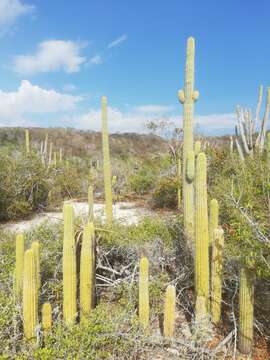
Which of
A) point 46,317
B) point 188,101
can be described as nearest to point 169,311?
point 46,317

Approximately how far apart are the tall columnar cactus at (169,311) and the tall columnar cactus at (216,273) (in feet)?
1.95

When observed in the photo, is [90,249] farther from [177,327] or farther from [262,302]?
[262,302]

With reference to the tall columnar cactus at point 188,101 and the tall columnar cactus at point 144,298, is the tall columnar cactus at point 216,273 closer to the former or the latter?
the tall columnar cactus at point 144,298

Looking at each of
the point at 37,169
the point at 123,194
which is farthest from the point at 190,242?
the point at 123,194

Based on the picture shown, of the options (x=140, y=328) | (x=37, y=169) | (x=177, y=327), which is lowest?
(x=177, y=327)

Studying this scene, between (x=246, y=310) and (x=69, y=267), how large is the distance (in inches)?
78.1

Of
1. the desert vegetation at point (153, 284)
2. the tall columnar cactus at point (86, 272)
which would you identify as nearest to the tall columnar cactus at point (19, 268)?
the desert vegetation at point (153, 284)

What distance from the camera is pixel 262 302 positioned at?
387 cm

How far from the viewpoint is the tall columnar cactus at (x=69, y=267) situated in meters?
3.67

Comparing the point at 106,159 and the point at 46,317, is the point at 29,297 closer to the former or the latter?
the point at 46,317

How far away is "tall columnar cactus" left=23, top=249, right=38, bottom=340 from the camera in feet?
11.2

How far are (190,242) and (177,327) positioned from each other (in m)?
1.24

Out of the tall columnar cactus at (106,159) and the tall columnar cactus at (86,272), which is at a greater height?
the tall columnar cactus at (106,159)

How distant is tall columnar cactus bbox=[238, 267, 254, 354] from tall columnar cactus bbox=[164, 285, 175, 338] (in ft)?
2.39
